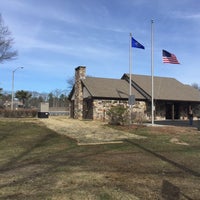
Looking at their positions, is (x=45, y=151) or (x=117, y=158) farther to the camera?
(x=45, y=151)

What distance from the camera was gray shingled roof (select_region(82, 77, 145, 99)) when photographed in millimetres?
30417

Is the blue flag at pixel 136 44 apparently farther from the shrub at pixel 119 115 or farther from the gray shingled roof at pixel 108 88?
the gray shingled roof at pixel 108 88

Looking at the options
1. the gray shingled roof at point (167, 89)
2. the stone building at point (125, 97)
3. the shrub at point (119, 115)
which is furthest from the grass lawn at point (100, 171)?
the gray shingled roof at point (167, 89)

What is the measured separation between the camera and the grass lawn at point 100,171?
5.95m

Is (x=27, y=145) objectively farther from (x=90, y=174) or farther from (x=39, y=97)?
(x=39, y=97)

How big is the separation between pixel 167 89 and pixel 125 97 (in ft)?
22.3

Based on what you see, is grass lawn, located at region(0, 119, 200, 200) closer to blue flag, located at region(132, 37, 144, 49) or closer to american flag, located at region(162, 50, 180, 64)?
american flag, located at region(162, 50, 180, 64)

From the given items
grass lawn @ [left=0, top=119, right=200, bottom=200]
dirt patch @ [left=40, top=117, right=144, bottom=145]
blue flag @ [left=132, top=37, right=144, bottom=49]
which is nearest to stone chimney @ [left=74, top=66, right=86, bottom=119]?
blue flag @ [left=132, top=37, right=144, bottom=49]

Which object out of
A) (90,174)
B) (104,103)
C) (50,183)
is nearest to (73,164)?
(90,174)

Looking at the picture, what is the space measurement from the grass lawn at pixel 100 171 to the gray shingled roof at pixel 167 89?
20495mm

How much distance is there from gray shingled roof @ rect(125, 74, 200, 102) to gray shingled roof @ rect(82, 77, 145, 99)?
62.9 inches

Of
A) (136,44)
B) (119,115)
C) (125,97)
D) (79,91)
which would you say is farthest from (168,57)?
(79,91)

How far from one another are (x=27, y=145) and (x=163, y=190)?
8.13 m

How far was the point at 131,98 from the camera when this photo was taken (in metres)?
23.6
